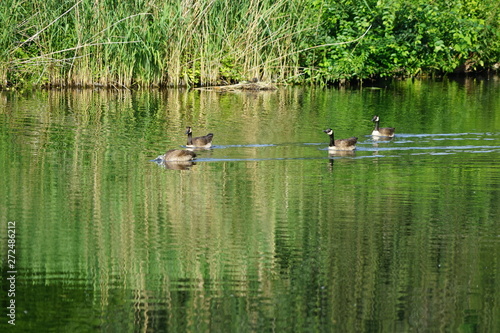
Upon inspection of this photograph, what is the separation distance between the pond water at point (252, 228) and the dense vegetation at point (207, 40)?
23.6 feet

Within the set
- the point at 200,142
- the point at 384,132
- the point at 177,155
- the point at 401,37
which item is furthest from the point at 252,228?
the point at 401,37

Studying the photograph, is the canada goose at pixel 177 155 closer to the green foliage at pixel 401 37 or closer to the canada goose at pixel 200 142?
the canada goose at pixel 200 142

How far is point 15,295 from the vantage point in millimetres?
9742

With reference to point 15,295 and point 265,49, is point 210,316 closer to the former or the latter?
point 15,295

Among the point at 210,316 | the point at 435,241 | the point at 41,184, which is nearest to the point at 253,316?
the point at 210,316

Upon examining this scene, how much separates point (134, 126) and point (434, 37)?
15.8 metres

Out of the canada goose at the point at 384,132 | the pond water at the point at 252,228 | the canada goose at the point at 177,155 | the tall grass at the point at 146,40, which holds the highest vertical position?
the tall grass at the point at 146,40

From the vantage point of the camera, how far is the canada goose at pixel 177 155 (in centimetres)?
1714

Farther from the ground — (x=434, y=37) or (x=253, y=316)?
(x=434, y=37)

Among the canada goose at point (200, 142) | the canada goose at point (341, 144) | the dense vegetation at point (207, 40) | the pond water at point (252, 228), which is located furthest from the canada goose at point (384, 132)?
the dense vegetation at point (207, 40)

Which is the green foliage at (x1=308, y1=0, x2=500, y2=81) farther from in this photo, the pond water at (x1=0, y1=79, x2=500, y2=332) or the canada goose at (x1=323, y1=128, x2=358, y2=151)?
the canada goose at (x1=323, y1=128, x2=358, y2=151)

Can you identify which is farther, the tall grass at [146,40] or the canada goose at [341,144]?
the tall grass at [146,40]

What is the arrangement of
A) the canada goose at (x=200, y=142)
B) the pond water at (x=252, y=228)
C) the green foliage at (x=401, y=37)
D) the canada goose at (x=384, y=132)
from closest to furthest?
1. the pond water at (x=252, y=228)
2. the canada goose at (x=200, y=142)
3. the canada goose at (x=384, y=132)
4. the green foliage at (x=401, y=37)

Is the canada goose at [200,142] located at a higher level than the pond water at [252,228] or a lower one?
higher
